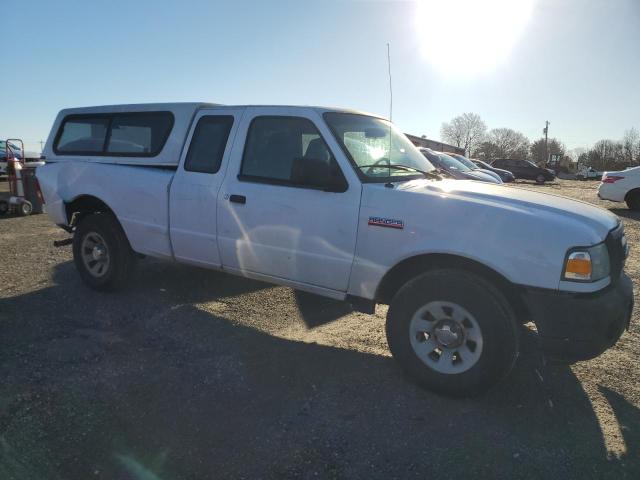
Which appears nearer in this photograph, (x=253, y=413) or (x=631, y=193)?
(x=253, y=413)

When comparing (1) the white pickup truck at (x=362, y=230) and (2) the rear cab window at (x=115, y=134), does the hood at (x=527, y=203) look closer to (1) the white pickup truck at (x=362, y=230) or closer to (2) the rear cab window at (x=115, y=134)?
(1) the white pickup truck at (x=362, y=230)

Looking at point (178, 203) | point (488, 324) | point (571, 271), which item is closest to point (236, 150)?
point (178, 203)

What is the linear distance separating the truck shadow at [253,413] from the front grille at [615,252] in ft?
3.03

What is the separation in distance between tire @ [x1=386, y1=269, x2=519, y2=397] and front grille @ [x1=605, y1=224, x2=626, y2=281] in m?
0.75

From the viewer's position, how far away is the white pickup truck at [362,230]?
296 centimetres

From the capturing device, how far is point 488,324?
3.03 meters

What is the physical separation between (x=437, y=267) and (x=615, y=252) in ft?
3.74

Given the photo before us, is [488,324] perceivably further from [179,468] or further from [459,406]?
[179,468]

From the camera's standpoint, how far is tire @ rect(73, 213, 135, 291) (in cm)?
508

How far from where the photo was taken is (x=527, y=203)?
3.24m

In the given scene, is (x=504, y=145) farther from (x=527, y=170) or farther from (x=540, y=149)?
(x=527, y=170)

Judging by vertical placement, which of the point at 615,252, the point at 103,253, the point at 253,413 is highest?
the point at 615,252

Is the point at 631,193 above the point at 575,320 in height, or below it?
above

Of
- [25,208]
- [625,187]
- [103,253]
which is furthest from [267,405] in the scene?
[625,187]
